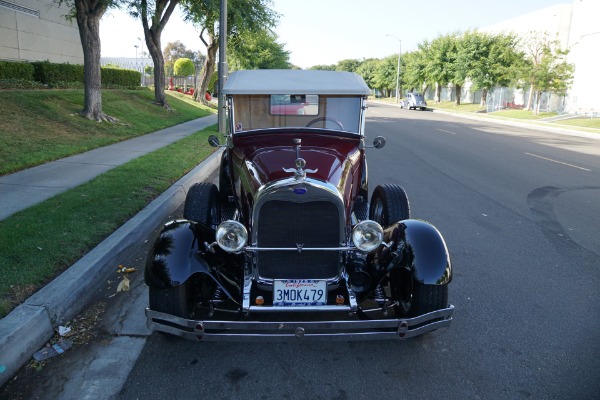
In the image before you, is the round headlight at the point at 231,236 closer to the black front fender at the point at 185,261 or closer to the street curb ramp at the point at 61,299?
the black front fender at the point at 185,261

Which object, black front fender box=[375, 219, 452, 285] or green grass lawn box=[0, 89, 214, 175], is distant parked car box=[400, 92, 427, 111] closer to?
green grass lawn box=[0, 89, 214, 175]

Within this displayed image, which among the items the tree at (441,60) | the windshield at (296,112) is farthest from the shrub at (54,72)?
the tree at (441,60)

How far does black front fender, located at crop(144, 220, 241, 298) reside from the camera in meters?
2.96

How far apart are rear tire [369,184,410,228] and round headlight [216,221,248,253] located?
177 centimetres

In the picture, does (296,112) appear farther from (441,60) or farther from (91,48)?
(441,60)

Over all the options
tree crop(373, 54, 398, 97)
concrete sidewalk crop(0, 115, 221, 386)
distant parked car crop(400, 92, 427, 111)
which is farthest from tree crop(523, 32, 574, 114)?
tree crop(373, 54, 398, 97)

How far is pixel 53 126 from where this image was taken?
11234 millimetres

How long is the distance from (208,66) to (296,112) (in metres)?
26.1

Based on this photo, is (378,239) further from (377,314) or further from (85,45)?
(85,45)

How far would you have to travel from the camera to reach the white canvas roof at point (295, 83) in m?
4.43

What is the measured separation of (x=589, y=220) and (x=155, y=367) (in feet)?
20.2

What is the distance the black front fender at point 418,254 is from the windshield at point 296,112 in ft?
5.65

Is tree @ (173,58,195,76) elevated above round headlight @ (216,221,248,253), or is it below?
above

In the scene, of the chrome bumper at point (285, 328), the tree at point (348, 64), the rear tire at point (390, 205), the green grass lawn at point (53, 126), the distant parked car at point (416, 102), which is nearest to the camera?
the chrome bumper at point (285, 328)
